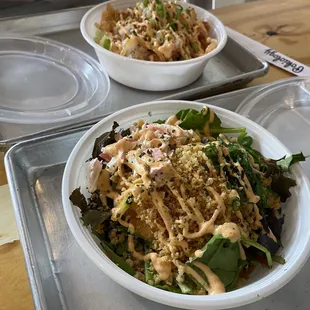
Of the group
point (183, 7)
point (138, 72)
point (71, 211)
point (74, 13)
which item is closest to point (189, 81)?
point (138, 72)

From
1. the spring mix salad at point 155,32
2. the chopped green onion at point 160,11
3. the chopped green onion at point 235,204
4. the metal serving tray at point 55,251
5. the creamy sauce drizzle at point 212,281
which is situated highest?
the chopped green onion at point 160,11

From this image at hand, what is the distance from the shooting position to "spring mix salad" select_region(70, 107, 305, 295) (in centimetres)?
71

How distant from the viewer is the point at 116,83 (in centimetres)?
125

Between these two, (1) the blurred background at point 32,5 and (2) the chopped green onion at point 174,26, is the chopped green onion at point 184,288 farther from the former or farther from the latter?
(1) the blurred background at point 32,5

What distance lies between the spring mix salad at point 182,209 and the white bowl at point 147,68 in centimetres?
35

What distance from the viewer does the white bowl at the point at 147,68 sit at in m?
1.14

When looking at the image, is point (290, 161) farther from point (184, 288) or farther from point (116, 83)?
point (116, 83)

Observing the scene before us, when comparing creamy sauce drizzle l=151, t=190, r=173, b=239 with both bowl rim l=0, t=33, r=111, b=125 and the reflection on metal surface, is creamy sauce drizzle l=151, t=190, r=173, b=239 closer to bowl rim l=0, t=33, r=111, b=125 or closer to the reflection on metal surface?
the reflection on metal surface

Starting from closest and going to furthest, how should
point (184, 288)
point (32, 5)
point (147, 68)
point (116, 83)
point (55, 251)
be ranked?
1. point (184, 288)
2. point (55, 251)
3. point (147, 68)
4. point (116, 83)
5. point (32, 5)

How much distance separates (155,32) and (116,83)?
0.17 metres

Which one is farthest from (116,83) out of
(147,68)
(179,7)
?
(179,7)

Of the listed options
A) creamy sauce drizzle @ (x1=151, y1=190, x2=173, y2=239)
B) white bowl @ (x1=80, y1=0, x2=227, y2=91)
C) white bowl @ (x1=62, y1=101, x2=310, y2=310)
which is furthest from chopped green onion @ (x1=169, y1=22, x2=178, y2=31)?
creamy sauce drizzle @ (x1=151, y1=190, x2=173, y2=239)

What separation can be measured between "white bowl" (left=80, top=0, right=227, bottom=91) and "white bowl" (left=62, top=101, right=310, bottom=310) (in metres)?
0.22

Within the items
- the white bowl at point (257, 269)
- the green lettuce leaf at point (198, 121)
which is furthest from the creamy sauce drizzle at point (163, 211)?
the green lettuce leaf at point (198, 121)
